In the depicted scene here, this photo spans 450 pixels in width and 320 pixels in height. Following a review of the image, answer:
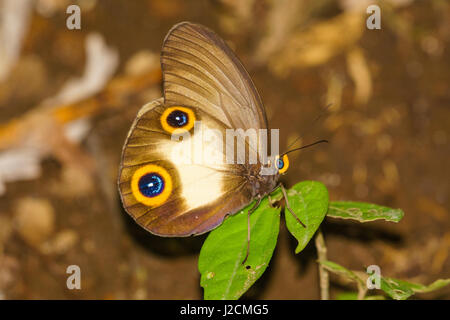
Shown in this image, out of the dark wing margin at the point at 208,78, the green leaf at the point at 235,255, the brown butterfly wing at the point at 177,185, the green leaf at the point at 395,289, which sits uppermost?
the dark wing margin at the point at 208,78

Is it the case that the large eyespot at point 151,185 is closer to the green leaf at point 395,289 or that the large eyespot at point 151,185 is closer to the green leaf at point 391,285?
the green leaf at point 391,285

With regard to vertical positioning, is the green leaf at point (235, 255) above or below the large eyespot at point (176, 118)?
below

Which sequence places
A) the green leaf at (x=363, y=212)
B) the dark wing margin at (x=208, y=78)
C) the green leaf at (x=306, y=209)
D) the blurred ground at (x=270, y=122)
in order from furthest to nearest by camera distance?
the blurred ground at (x=270, y=122) < the dark wing margin at (x=208, y=78) < the green leaf at (x=363, y=212) < the green leaf at (x=306, y=209)

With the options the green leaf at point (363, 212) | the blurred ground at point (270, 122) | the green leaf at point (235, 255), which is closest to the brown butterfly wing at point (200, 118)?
Result: the green leaf at point (235, 255)

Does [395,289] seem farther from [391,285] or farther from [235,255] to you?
[235,255]

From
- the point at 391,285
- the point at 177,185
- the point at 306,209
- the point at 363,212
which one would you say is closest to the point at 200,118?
the point at 177,185

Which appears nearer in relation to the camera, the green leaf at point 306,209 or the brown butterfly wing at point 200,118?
the green leaf at point 306,209

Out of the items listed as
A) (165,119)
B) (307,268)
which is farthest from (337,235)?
(165,119)
